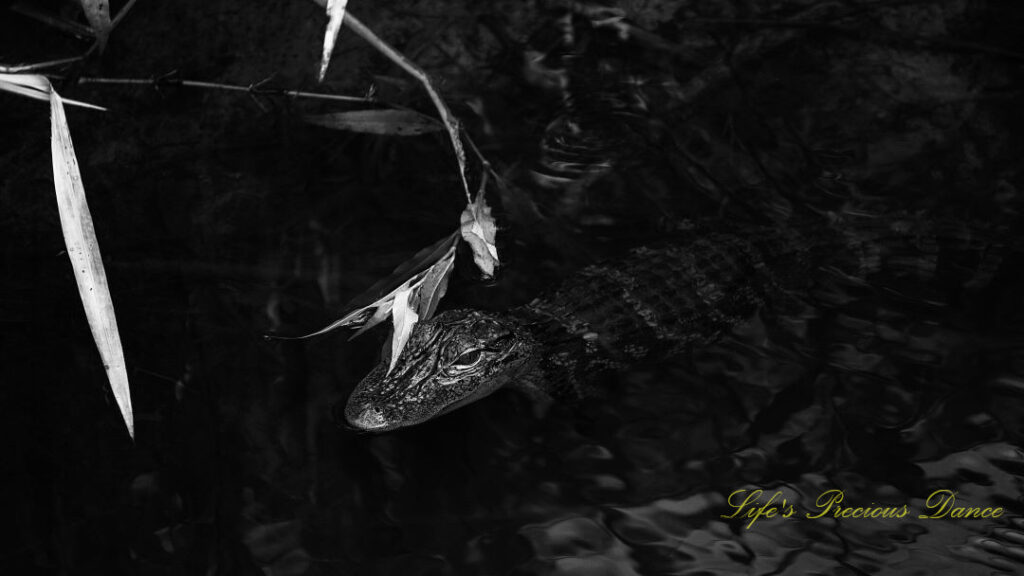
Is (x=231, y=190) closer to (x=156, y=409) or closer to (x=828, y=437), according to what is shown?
(x=156, y=409)

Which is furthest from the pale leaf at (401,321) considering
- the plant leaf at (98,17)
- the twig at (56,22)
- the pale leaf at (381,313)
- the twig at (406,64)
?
the twig at (56,22)

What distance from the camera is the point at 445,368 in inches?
112

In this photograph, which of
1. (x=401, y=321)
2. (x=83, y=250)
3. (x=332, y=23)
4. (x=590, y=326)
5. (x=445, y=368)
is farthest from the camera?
(x=590, y=326)

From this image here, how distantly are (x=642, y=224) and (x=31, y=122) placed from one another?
8.34ft

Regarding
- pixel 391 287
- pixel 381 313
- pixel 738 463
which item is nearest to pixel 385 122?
pixel 391 287

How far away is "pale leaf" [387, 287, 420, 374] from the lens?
255 cm

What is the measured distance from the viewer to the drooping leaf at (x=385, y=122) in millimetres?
3361

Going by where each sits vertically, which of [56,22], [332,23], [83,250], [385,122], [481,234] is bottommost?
[481,234]

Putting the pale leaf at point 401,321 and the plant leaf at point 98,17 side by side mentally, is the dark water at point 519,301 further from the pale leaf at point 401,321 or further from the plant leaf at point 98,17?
the plant leaf at point 98,17

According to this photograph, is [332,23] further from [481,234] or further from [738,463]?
[738,463]

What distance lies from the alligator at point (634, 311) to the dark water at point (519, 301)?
0.22ft

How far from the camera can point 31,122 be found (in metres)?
3.40

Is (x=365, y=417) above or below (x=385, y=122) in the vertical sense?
below

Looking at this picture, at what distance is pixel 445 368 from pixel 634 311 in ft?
2.38
